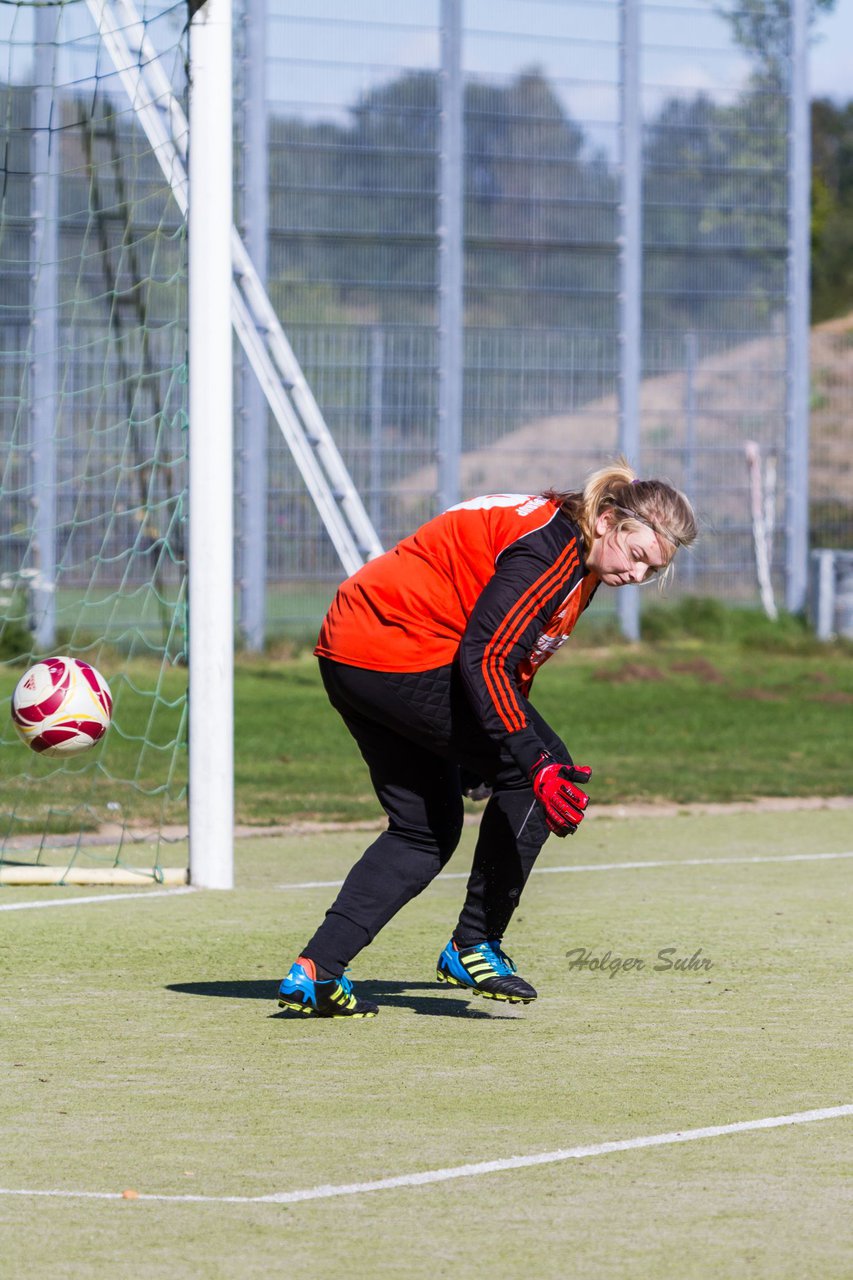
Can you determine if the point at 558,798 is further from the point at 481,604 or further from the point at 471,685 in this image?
the point at 481,604

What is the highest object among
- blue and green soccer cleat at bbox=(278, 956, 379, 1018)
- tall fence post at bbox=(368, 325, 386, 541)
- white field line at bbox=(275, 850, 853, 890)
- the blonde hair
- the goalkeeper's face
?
tall fence post at bbox=(368, 325, 386, 541)

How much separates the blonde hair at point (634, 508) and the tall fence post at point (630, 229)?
17052 mm

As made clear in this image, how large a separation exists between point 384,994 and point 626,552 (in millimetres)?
1628

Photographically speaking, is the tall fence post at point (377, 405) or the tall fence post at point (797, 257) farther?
the tall fence post at point (797, 257)

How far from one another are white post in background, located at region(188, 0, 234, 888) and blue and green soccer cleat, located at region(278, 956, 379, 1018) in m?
2.49

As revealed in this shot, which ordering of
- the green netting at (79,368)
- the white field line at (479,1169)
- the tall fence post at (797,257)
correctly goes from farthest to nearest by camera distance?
1. the tall fence post at (797,257)
2. the green netting at (79,368)
3. the white field line at (479,1169)

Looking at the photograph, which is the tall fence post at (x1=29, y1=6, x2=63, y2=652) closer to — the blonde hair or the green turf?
the green turf

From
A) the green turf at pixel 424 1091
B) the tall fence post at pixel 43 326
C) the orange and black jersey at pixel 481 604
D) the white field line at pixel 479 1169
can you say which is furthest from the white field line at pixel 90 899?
the tall fence post at pixel 43 326

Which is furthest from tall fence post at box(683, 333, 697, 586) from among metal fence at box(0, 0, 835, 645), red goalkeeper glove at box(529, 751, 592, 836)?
red goalkeeper glove at box(529, 751, 592, 836)

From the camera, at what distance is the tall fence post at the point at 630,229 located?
22531mm

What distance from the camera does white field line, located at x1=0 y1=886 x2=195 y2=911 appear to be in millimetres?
7848

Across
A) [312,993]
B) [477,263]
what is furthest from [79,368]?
[312,993]

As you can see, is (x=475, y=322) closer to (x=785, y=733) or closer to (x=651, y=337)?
(x=651, y=337)

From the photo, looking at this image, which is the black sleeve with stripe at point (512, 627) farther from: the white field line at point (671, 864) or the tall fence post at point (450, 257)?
the tall fence post at point (450, 257)
